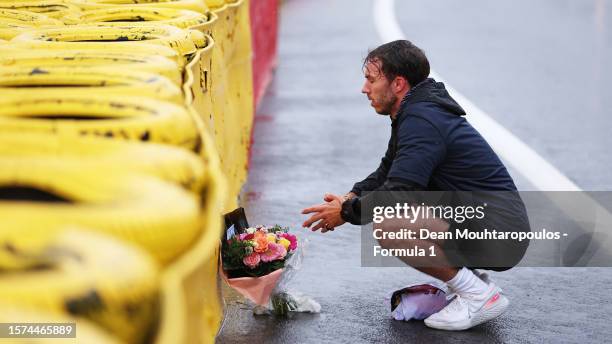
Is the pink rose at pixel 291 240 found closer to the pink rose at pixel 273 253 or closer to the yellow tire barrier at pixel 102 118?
the pink rose at pixel 273 253

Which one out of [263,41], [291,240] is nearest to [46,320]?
[291,240]

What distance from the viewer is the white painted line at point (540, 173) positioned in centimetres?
684

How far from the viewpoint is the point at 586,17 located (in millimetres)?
19250

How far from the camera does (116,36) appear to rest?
5.22 meters

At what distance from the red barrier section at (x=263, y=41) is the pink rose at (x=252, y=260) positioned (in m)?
6.06

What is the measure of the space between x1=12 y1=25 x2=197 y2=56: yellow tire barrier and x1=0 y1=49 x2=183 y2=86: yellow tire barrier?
549 mm

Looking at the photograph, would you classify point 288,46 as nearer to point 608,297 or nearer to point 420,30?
point 420,30

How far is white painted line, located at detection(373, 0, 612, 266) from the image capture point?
684 cm

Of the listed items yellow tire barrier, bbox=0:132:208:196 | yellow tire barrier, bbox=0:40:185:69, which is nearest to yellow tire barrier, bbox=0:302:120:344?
yellow tire barrier, bbox=0:132:208:196

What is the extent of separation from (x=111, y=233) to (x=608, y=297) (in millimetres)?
3826

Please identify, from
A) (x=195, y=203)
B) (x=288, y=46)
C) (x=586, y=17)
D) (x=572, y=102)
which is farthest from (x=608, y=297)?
(x=586, y=17)

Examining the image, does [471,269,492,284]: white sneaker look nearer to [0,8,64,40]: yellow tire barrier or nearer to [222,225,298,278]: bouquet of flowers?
[222,225,298,278]: bouquet of flowers

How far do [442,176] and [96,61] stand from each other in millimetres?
1866

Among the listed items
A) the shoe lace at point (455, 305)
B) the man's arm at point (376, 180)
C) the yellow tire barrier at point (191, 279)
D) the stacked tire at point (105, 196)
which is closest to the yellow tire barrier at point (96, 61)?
the stacked tire at point (105, 196)
